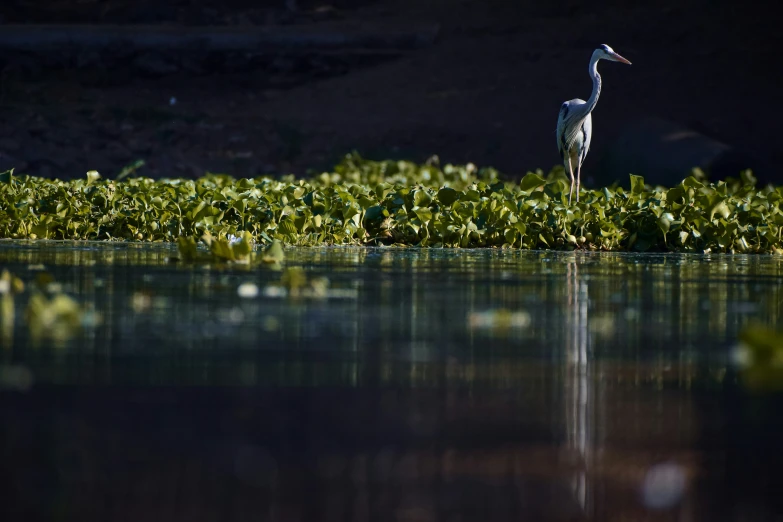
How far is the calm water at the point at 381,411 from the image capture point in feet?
6.97

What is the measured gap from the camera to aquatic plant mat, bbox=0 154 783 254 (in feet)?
29.8

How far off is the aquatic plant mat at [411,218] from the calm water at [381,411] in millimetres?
4130

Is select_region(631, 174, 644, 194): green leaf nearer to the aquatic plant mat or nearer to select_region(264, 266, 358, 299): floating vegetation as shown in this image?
the aquatic plant mat

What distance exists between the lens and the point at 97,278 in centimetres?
560

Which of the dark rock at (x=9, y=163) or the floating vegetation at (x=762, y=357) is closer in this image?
the floating vegetation at (x=762, y=357)

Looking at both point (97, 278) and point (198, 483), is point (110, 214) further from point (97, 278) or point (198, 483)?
point (198, 483)

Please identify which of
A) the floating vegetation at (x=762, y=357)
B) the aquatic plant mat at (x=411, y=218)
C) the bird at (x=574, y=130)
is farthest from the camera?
the bird at (x=574, y=130)

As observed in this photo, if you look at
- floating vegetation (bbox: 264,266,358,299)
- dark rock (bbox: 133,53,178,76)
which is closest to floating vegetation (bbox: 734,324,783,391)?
floating vegetation (bbox: 264,266,358,299)

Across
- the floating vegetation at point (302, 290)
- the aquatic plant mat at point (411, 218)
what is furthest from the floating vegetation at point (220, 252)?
the aquatic plant mat at point (411, 218)

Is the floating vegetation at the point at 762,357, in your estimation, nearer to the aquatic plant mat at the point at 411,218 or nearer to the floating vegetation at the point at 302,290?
the floating vegetation at the point at 302,290

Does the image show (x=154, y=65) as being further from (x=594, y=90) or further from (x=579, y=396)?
(x=579, y=396)

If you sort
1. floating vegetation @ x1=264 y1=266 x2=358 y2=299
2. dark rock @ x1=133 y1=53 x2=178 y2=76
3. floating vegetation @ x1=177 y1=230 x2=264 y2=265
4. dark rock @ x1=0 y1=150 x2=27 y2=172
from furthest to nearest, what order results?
dark rock @ x1=133 y1=53 x2=178 y2=76 < dark rock @ x1=0 y1=150 x2=27 y2=172 < floating vegetation @ x1=177 y1=230 x2=264 y2=265 < floating vegetation @ x1=264 y1=266 x2=358 y2=299

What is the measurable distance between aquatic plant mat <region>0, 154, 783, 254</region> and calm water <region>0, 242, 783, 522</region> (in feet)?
13.5

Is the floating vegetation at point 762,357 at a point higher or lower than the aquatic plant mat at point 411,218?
lower
